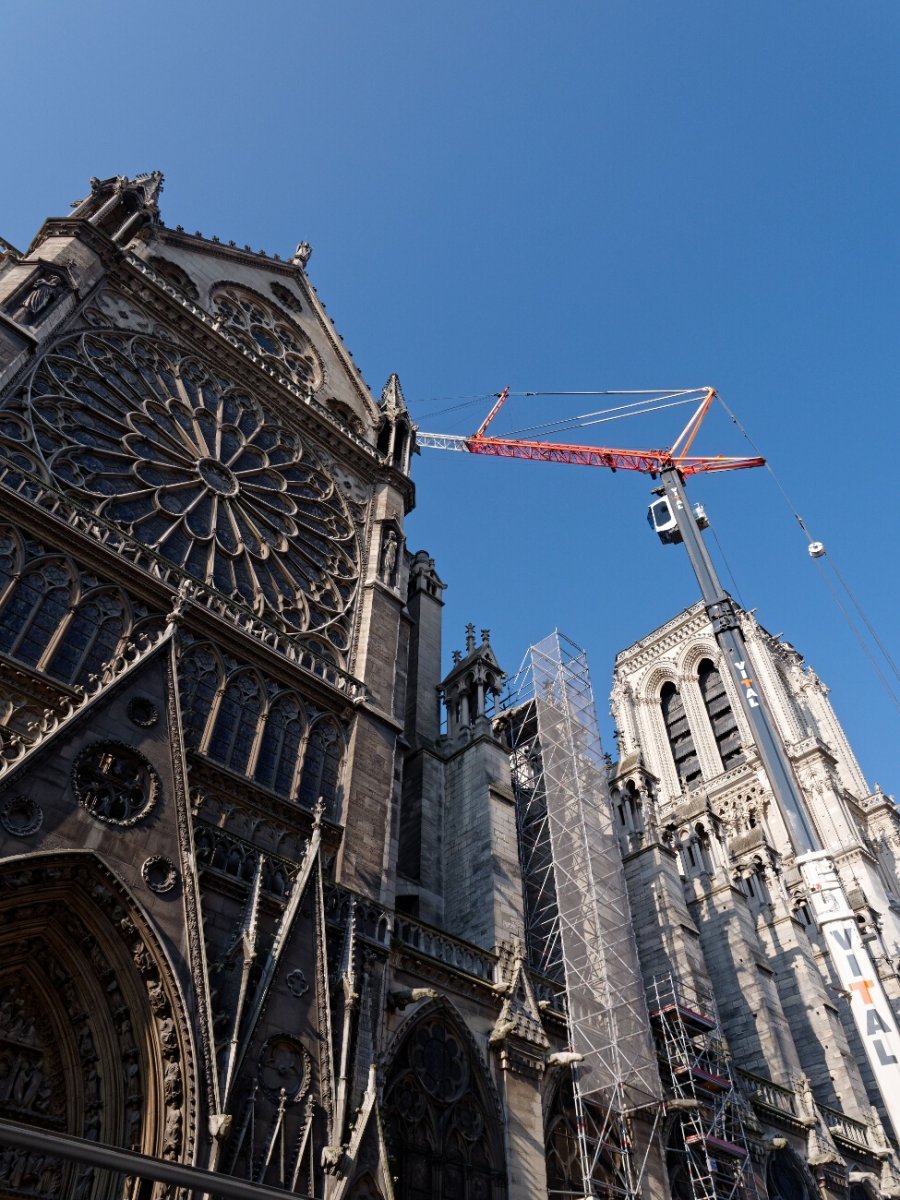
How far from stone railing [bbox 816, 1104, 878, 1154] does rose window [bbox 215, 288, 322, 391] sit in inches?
954

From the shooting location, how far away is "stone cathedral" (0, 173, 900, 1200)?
403 inches

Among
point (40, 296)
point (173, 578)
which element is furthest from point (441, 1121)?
point (40, 296)

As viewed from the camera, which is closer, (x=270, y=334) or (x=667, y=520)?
(x=667, y=520)

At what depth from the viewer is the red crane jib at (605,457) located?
33344mm

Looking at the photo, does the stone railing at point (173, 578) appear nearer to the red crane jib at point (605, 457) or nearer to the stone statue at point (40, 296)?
the stone statue at point (40, 296)

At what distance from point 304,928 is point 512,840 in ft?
25.2

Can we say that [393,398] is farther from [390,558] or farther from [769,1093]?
[769,1093]

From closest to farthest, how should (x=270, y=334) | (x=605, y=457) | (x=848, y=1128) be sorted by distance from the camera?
1. (x=848, y=1128)
2. (x=270, y=334)
3. (x=605, y=457)

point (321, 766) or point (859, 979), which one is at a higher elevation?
point (321, 766)

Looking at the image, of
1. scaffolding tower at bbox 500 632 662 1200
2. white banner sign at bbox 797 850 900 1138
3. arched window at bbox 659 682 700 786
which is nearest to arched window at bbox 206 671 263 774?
scaffolding tower at bbox 500 632 662 1200

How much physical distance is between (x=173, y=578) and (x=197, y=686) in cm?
223

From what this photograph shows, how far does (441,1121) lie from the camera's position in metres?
13.5

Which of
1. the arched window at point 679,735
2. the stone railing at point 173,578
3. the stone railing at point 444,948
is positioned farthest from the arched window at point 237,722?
the arched window at point 679,735

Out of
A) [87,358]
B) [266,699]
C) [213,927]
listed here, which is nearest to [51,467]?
[87,358]
